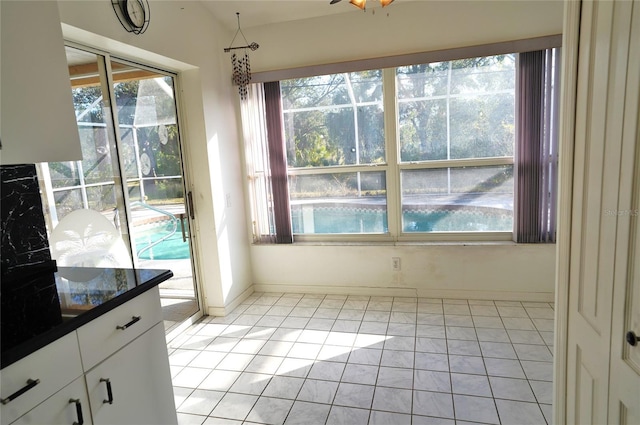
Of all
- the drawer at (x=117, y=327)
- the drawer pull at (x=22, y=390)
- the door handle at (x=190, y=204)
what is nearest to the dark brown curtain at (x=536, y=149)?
the door handle at (x=190, y=204)

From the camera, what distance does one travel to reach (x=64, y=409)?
1193mm

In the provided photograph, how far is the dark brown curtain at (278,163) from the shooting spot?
363cm

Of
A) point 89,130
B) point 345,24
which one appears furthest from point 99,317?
point 345,24

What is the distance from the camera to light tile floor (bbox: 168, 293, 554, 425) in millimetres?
2057

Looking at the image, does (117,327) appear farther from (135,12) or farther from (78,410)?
(135,12)

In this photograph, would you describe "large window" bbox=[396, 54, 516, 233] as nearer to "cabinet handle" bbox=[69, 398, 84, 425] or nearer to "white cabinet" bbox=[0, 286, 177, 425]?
"white cabinet" bbox=[0, 286, 177, 425]

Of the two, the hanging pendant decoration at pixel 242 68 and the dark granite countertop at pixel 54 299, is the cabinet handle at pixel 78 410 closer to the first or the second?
the dark granite countertop at pixel 54 299

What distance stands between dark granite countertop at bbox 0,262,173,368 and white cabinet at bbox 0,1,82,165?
0.53 m

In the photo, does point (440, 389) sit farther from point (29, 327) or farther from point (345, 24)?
point (345, 24)

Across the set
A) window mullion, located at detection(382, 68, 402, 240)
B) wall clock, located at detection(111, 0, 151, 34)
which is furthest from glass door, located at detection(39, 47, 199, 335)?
window mullion, located at detection(382, 68, 402, 240)

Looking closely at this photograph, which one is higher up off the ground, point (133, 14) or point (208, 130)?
point (133, 14)

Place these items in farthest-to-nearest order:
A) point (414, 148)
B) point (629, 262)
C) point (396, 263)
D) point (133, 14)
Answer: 1. point (396, 263)
2. point (414, 148)
3. point (133, 14)
4. point (629, 262)

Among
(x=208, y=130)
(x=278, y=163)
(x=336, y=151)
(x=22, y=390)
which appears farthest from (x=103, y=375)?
(x=336, y=151)

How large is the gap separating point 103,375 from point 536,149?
334 cm
